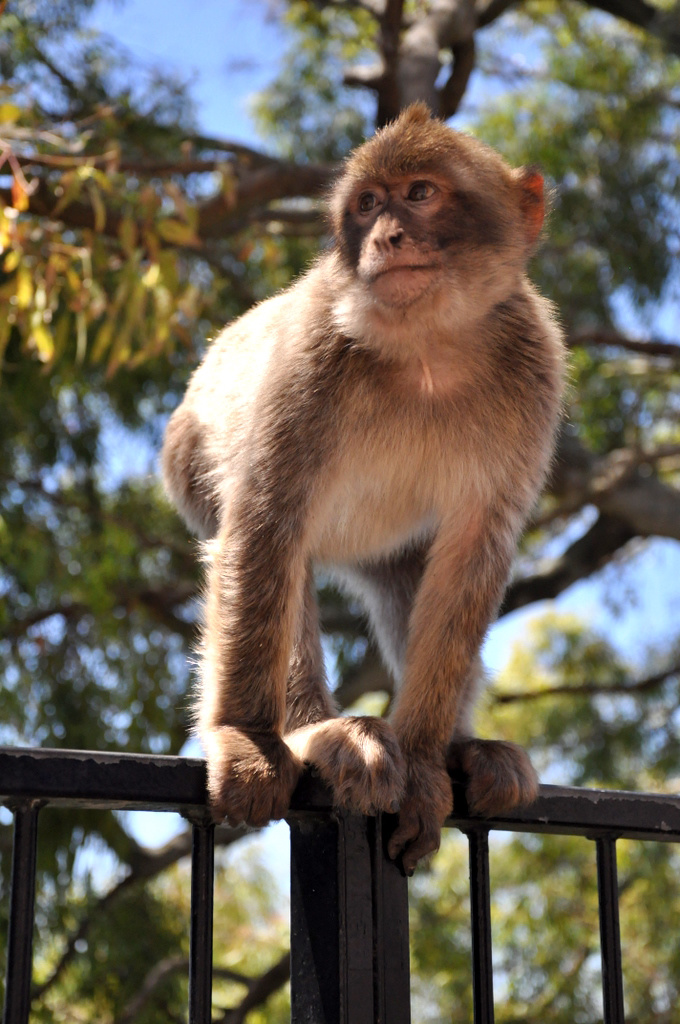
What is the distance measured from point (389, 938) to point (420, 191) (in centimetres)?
166

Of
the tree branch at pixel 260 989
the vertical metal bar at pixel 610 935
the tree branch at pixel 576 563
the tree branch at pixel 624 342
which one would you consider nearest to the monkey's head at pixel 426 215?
the vertical metal bar at pixel 610 935

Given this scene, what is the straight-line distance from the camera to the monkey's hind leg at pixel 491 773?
217 cm

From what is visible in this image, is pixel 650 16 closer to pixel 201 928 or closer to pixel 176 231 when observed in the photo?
pixel 176 231

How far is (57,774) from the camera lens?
4.74ft

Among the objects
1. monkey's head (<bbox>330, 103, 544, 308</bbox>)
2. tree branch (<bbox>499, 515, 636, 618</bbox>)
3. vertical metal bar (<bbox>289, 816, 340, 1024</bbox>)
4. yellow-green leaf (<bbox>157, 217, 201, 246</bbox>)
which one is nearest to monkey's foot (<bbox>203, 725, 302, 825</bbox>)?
vertical metal bar (<bbox>289, 816, 340, 1024</bbox>)

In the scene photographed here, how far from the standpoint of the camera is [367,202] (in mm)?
2693

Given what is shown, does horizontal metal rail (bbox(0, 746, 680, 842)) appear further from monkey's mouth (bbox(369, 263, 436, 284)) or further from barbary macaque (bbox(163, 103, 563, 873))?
monkey's mouth (bbox(369, 263, 436, 284))

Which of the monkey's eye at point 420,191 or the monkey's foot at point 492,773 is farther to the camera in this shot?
the monkey's eye at point 420,191

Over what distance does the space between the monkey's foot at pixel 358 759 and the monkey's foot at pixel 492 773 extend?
161 millimetres

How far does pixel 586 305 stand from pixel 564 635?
278 centimetres

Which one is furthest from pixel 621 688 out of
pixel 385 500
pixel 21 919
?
pixel 21 919

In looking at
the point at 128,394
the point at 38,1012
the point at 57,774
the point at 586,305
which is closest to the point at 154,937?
the point at 38,1012

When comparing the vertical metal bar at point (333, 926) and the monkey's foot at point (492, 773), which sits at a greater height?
the monkey's foot at point (492, 773)

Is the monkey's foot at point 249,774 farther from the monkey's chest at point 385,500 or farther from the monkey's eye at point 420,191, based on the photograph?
the monkey's eye at point 420,191
